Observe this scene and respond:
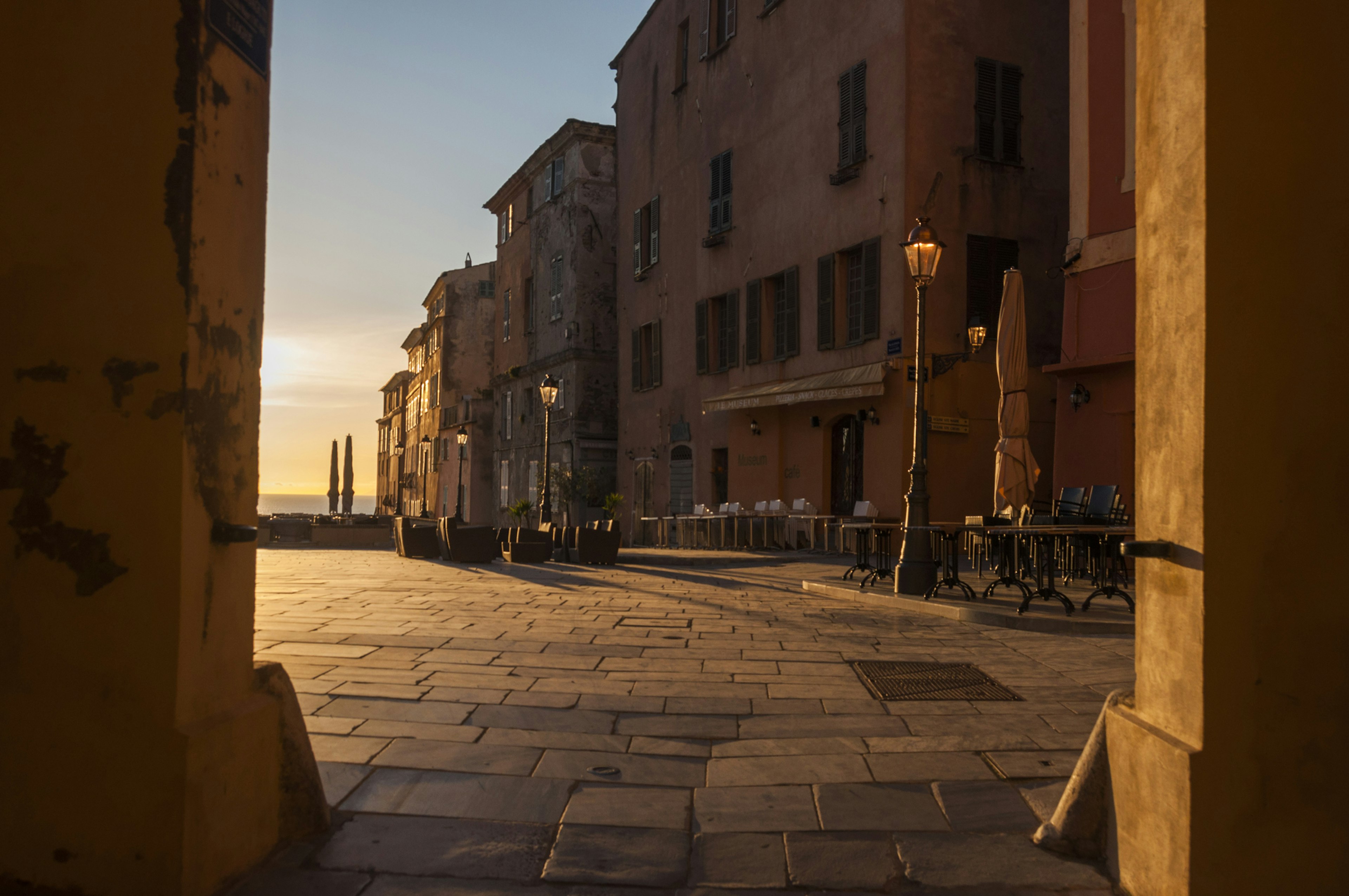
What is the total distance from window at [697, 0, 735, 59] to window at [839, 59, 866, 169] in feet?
17.3

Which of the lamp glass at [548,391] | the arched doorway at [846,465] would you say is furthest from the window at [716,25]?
the arched doorway at [846,465]

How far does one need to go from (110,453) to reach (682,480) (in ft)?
70.0

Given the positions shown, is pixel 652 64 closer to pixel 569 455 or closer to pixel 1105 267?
pixel 569 455

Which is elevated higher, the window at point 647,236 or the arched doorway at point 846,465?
the window at point 647,236

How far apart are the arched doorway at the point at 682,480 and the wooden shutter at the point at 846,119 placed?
823 cm

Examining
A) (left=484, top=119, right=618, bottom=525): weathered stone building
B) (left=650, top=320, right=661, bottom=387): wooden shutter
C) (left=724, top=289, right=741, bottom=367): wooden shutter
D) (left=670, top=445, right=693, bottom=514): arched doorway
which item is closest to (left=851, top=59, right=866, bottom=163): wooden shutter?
(left=724, top=289, right=741, bottom=367): wooden shutter

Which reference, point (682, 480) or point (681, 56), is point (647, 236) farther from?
point (682, 480)

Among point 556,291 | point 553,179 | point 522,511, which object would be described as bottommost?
point 522,511

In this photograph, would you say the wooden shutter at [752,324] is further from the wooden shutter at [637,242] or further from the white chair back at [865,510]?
the wooden shutter at [637,242]

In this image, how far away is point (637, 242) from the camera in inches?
1022

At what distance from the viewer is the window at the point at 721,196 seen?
21.5 metres

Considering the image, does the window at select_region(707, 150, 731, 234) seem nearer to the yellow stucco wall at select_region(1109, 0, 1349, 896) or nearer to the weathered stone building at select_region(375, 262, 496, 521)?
the weathered stone building at select_region(375, 262, 496, 521)

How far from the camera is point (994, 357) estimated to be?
1683 cm

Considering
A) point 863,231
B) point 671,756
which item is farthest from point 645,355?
point 671,756
